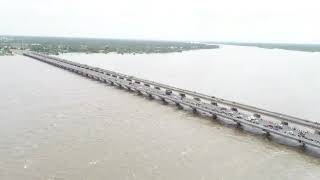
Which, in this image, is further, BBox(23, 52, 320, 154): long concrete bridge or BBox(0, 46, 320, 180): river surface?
BBox(23, 52, 320, 154): long concrete bridge

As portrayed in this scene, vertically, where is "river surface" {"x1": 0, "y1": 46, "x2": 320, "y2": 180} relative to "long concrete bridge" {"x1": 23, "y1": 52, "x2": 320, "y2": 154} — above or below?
below

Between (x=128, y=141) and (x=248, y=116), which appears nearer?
(x=128, y=141)

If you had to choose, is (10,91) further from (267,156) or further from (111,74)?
(267,156)

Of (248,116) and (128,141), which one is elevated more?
(248,116)

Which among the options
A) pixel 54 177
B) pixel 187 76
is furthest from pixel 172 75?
pixel 54 177

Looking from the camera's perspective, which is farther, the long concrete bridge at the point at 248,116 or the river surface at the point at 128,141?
the long concrete bridge at the point at 248,116

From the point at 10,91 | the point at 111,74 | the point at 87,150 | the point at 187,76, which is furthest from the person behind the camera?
the point at 187,76

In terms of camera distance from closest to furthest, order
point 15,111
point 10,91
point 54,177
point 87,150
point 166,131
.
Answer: point 54,177, point 87,150, point 166,131, point 15,111, point 10,91

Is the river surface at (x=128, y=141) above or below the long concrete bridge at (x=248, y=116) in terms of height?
below

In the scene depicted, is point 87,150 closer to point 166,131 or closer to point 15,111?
point 166,131

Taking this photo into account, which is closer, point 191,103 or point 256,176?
point 256,176
